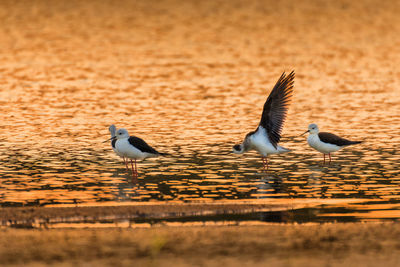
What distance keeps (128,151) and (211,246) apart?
25.6ft

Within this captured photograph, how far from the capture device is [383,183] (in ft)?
64.6

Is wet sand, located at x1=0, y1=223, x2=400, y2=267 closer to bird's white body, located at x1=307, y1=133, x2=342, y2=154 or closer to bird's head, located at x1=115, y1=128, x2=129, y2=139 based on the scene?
bird's head, located at x1=115, y1=128, x2=129, y2=139

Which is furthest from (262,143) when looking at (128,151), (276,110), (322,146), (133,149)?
(128,151)

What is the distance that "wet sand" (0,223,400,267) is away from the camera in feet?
42.5

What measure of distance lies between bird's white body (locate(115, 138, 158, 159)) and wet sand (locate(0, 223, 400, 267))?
6469 millimetres

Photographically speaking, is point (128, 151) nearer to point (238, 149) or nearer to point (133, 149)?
point (133, 149)

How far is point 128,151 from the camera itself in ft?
69.8

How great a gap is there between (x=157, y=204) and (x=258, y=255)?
3970mm

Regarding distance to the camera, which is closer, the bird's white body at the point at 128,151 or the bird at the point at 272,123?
the bird's white body at the point at 128,151

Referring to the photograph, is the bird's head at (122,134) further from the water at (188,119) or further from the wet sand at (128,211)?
the wet sand at (128,211)

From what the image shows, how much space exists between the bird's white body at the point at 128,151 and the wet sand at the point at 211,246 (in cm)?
647

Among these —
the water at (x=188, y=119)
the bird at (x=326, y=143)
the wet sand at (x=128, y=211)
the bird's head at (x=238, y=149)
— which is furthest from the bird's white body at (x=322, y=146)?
the wet sand at (x=128, y=211)

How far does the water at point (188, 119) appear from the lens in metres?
19.4

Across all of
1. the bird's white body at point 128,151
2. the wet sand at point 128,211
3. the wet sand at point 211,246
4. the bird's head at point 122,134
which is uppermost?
the bird's head at point 122,134
